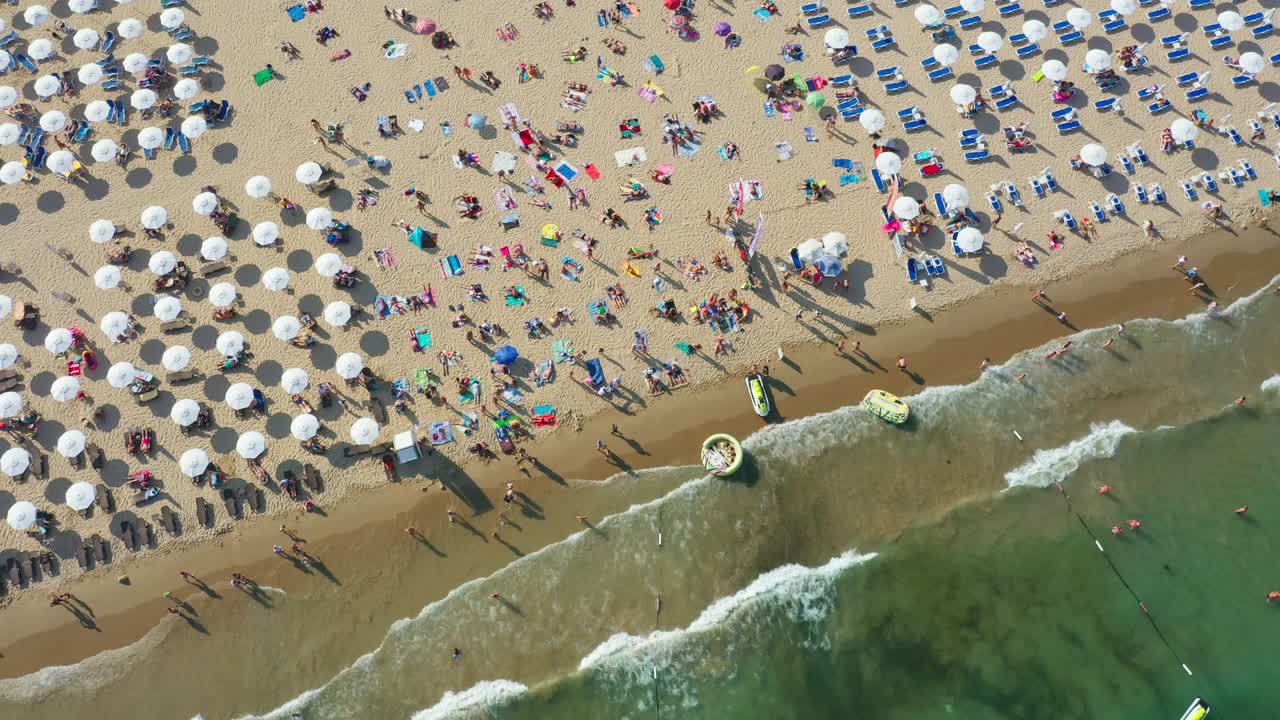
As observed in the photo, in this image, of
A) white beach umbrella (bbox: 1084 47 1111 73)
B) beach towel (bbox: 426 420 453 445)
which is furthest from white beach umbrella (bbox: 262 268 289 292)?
white beach umbrella (bbox: 1084 47 1111 73)

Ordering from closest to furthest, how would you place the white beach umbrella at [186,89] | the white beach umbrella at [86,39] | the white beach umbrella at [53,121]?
the white beach umbrella at [53,121], the white beach umbrella at [186,89], the white beach umbrella at [86,39]

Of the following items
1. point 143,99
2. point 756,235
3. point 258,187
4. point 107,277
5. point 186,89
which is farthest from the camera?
point 186,89

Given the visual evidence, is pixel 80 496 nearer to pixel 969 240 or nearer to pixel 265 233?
pixel 265 233

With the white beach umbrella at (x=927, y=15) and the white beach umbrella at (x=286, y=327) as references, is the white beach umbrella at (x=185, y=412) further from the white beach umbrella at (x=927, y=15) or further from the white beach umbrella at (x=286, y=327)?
the white beach umbrella at (x=927, y=15)

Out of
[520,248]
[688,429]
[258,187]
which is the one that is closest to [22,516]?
[258,187]

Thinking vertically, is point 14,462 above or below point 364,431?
below

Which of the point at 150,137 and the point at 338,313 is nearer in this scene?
the point at 338,313

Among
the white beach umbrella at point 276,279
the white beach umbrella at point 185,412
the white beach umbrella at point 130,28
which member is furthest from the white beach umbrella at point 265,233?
the white beach umbrella at point 130,28
